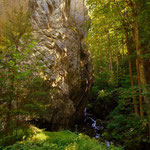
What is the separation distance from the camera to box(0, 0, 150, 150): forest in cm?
407

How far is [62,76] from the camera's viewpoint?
974 cm

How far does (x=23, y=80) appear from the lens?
4.44m

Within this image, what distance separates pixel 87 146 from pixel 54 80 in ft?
17.6

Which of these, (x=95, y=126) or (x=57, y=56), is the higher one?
(x=57, y=56)

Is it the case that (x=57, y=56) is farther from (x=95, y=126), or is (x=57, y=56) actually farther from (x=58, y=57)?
(x=95, y=126)

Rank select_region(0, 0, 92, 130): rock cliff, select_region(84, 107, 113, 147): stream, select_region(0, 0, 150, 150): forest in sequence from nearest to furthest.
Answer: select_region(0, 0, 150, 150): forest
select_region(84, 107, 113, 147): stream
select_region(0, 0, 92, 130): rock cliff

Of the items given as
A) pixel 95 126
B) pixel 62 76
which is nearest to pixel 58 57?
pixel 62 76

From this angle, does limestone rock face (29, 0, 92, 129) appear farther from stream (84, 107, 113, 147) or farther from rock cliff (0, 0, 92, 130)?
stream (84, 107, 113, 147)

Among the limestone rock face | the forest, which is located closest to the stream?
the forest

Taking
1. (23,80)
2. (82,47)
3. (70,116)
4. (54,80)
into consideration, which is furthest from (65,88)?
(82,47)

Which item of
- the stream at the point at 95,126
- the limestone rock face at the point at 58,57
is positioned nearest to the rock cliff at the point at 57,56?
the limestone rock face at the point at 58,57

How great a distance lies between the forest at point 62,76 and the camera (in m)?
4.07

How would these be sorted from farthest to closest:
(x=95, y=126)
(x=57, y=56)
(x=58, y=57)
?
1. (x=95, y=126)
2. (x=58, y=57)
3. (x=57, y=56)

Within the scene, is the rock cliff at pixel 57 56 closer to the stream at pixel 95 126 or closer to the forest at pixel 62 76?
the forest at pixel 62 76
